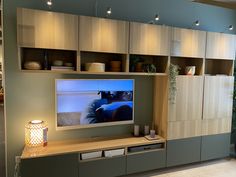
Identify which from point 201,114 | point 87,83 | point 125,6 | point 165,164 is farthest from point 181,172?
point 125,6

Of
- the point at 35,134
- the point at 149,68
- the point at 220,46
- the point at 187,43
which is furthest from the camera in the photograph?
the point at 220,46

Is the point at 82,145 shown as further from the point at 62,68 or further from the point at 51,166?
the point at 62,68

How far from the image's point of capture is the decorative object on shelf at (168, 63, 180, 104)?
10.3 ft

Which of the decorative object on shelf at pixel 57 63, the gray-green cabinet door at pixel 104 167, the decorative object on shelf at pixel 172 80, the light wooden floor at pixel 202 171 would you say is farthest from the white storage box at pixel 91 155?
the decorative object on shelf at pixel 172 80

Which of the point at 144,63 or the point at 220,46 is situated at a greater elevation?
the point at 220,46

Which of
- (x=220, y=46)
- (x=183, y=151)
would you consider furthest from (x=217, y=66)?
(x=183, y=151)

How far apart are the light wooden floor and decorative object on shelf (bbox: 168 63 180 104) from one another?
1.13 metres

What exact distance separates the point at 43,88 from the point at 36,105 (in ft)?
0.84

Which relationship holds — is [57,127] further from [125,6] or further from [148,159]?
[125,6]

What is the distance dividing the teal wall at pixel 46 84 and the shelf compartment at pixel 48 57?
14 centimetres

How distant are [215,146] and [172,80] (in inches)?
58.4

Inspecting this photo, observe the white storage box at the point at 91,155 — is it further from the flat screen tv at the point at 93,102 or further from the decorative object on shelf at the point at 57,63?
the decorative object on shelf at the point at 57,63

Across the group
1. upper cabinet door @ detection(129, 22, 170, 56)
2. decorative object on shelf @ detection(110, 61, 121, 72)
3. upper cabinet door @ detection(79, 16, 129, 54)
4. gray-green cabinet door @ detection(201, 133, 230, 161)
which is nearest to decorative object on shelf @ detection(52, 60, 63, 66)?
upper cabinet door @ detection(79, 16, 129, 54)

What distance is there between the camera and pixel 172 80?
10.4 ft
